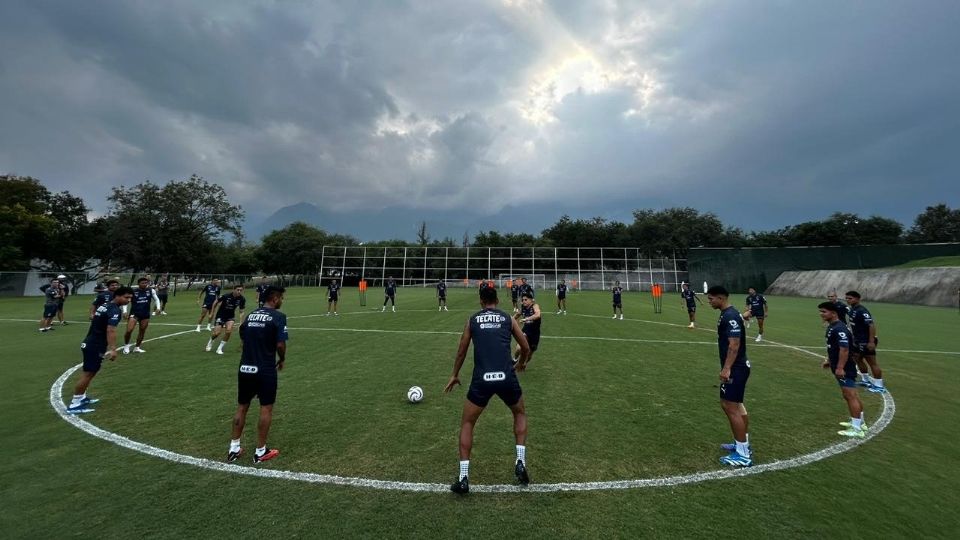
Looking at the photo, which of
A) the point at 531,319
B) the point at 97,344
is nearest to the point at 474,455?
the point at 531,319

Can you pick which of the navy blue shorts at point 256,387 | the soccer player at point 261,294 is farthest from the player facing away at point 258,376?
the soccer player at point 261,294

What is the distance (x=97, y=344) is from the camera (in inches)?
322

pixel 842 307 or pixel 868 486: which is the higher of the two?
pixel 842 307

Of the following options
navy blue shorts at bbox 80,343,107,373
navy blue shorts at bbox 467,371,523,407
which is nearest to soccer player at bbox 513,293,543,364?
navy blue shorts at bbox 467,371,523,407

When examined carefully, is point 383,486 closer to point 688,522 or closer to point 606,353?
point 688,522

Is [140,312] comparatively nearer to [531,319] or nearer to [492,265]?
[531,319]

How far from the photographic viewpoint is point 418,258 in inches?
2963

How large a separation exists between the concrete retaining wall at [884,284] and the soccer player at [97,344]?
53.2 m

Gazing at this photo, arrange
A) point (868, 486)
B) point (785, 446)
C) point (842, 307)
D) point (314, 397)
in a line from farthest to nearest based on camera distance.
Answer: point (842, 307), point (314, 397), point (785, 446), point (868, 486)

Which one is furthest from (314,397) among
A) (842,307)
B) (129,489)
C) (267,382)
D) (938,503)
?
→ (842,307)

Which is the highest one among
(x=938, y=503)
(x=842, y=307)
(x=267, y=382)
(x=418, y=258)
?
(x=418, y=258)

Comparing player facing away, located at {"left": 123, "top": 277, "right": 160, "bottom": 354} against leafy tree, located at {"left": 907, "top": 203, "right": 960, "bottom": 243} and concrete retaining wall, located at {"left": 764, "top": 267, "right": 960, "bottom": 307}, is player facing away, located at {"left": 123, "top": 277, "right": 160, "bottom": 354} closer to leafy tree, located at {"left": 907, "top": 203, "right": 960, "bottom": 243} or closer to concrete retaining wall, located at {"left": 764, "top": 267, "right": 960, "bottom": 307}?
concrete retaining wall, located at {"left": 764, "top": 267, "right": 960, "bottom": 307}

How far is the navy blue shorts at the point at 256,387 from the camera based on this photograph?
5742 millimetres

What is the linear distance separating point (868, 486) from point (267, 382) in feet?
25.6
